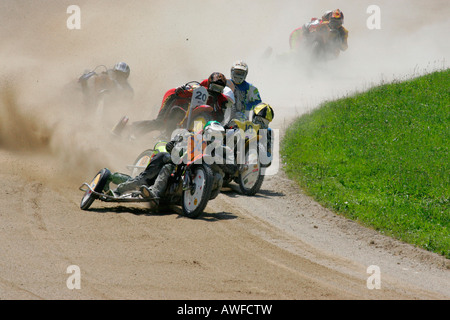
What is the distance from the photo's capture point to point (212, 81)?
1352 cm

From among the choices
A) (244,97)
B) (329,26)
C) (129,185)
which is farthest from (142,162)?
(329,26)

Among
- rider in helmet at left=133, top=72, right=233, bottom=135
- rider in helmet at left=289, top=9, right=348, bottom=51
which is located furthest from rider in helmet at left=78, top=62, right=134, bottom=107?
rider in helmet at left=289, top=9, right=348, bottom=51

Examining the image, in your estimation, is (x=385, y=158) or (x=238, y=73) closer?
(x=385, y=158)

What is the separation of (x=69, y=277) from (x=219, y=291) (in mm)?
1691

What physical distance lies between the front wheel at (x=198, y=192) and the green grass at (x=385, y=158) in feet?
10.8

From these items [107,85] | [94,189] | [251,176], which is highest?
[107,85]

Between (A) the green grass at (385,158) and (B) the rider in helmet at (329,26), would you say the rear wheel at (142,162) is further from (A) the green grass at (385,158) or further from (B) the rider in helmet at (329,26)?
A: (B) the rider in helmet at (329,26)

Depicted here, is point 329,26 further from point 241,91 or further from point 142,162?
point 142,162

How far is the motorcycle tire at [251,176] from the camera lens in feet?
42.9

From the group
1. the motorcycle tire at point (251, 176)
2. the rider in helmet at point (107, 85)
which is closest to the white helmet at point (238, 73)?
the motorcycle tire at point (251, 176)

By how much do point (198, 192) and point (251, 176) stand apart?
306 centimetres

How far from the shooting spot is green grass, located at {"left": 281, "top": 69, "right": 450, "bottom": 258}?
458 inches

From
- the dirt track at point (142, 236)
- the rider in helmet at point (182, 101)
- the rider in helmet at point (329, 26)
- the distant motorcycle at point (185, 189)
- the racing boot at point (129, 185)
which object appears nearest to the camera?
the dirt track at point (142, 236)

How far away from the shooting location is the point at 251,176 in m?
13.3
